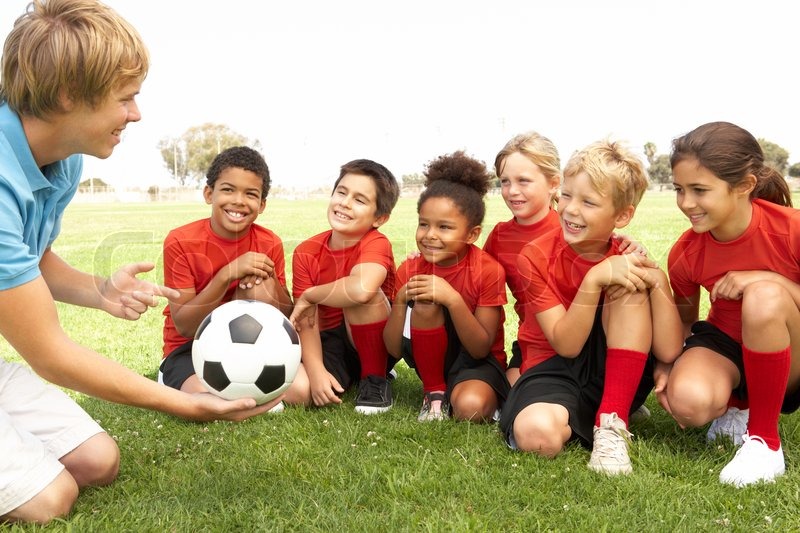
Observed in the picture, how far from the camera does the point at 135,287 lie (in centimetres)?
329

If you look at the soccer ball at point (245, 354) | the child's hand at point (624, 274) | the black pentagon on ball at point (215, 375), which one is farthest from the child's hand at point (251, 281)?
the child's hand at point (624, 274)

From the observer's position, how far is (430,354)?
13.2 ft

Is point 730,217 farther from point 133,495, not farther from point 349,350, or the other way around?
point 133,495

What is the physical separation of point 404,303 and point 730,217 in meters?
1.72

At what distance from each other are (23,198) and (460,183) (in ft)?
7.87

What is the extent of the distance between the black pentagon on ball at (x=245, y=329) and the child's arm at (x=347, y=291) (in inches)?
30.8

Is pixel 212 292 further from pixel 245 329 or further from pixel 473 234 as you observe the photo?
pixel 473 234

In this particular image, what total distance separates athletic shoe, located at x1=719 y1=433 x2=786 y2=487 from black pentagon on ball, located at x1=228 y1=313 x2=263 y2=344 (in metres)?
2.13

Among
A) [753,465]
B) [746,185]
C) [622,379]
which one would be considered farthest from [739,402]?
[746,185]

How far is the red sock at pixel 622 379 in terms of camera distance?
132 inches

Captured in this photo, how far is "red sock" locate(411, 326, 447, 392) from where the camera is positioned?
13.1 ft

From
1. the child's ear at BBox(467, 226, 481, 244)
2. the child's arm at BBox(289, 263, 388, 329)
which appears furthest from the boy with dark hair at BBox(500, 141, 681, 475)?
the child's arm at BBox(289, 263, 388, 329)

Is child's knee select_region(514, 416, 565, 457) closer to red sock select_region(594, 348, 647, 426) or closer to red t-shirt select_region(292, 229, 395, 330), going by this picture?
red sock select_region(594, 348, 647, 426)

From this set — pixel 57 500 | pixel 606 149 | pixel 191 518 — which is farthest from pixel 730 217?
pixel 57 500
